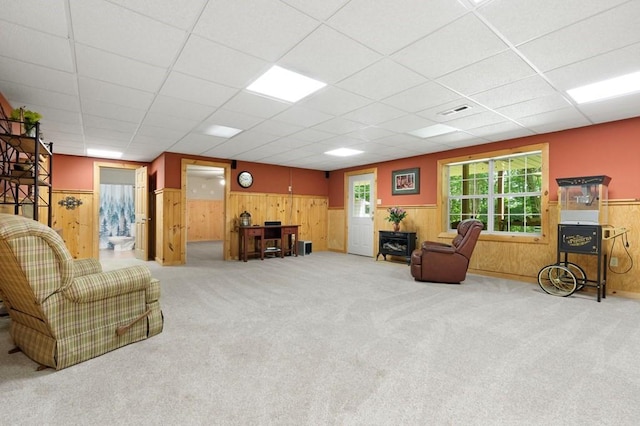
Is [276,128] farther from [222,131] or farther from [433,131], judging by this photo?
[433,131]

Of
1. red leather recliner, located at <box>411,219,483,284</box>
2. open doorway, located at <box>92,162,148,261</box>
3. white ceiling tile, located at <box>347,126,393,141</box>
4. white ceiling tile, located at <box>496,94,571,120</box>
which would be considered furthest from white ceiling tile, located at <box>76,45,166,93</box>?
open doorway, located at <box>92,162,148,261</box>

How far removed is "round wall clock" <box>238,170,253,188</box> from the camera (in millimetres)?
7349

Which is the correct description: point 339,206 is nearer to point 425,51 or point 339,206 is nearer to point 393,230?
point 393,230

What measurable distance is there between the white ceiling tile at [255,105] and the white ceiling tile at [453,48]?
61.8 inches

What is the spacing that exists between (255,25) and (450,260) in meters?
4.01

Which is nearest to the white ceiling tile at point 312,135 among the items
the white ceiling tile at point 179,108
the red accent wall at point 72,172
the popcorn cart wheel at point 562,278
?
the white ceiling tile at point 179,108

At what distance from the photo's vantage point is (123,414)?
157 centimetres

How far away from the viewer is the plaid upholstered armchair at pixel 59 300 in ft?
6.06

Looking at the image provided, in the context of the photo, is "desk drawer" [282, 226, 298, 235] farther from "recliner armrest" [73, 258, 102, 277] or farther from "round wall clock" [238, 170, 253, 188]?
"recliner armrest" [73, 258, 102, 277]

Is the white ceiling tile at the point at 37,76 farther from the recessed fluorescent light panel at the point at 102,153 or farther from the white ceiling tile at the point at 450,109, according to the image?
the white ceiling tile at the point at 450,109

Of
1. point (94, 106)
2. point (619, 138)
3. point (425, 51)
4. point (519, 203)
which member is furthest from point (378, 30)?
point (519, 203)

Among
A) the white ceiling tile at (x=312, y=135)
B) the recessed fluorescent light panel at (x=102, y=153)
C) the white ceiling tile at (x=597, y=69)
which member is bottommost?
the recessed fluorescent light panel at (x=102, y=153)

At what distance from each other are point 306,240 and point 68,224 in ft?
17.9

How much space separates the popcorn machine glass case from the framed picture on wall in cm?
270
